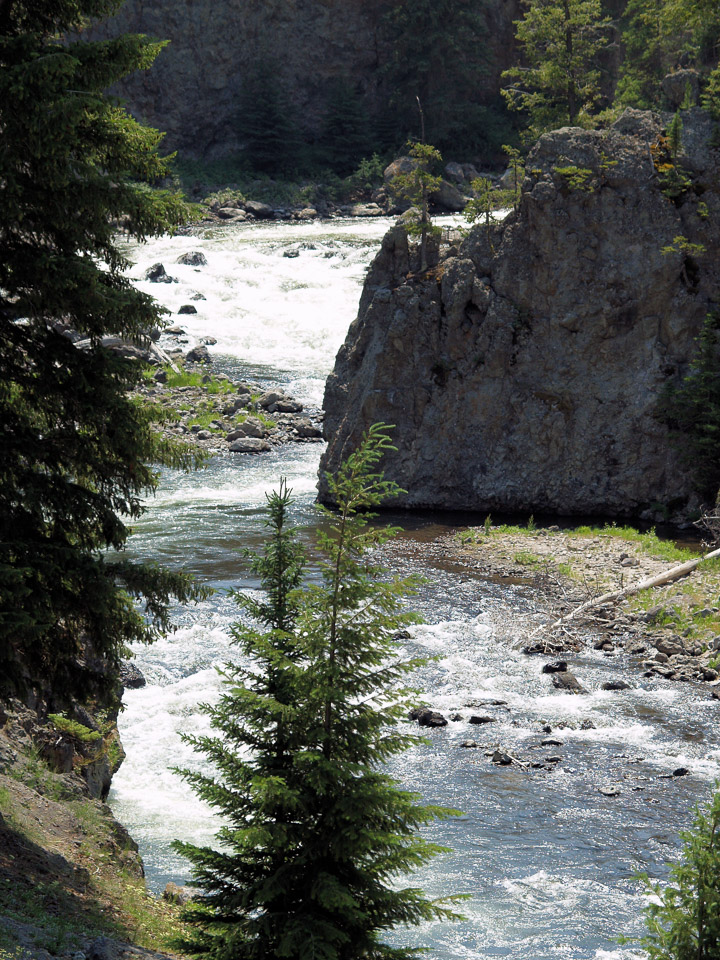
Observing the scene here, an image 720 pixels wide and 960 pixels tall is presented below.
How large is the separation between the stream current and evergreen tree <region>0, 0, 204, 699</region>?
1676mm

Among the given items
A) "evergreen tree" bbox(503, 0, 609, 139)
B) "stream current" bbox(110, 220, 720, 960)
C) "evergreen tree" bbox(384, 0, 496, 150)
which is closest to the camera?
"stream current" bbox(110, 220, 720, 960)

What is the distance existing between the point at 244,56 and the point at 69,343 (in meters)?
81.9

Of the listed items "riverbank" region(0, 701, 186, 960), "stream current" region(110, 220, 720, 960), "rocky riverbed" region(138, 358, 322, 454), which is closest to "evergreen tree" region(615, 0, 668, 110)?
"rocky riverbed" region(138, 358, 322, 454)

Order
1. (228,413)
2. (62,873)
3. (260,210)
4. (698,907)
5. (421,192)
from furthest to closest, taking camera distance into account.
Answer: (260,210)
(228,413)
(421,192)
(62,873)
(698,907)

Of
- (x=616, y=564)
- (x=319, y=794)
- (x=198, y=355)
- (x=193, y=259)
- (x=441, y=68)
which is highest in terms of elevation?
(x=441, y=68)

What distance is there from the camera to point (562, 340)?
29000 millimetres

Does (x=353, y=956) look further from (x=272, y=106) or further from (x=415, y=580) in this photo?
(x=272, y=106)

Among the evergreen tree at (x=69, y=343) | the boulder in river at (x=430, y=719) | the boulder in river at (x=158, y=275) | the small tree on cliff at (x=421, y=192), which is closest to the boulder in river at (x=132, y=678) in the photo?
the boulder in river at (x=430, y=719)

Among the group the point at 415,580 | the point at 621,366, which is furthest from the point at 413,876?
the point at 621,366

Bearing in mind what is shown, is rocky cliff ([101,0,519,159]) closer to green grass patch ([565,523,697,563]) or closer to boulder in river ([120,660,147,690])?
green grass patch ([565,523,697,563])

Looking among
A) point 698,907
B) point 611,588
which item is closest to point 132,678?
point 611,588

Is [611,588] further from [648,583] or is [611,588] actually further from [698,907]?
[698,907]

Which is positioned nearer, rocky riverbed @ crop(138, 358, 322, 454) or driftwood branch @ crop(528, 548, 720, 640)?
driftwood branch @ crop(528, 548, 720, 640)

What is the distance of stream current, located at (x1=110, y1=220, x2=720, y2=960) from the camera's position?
475 inches
